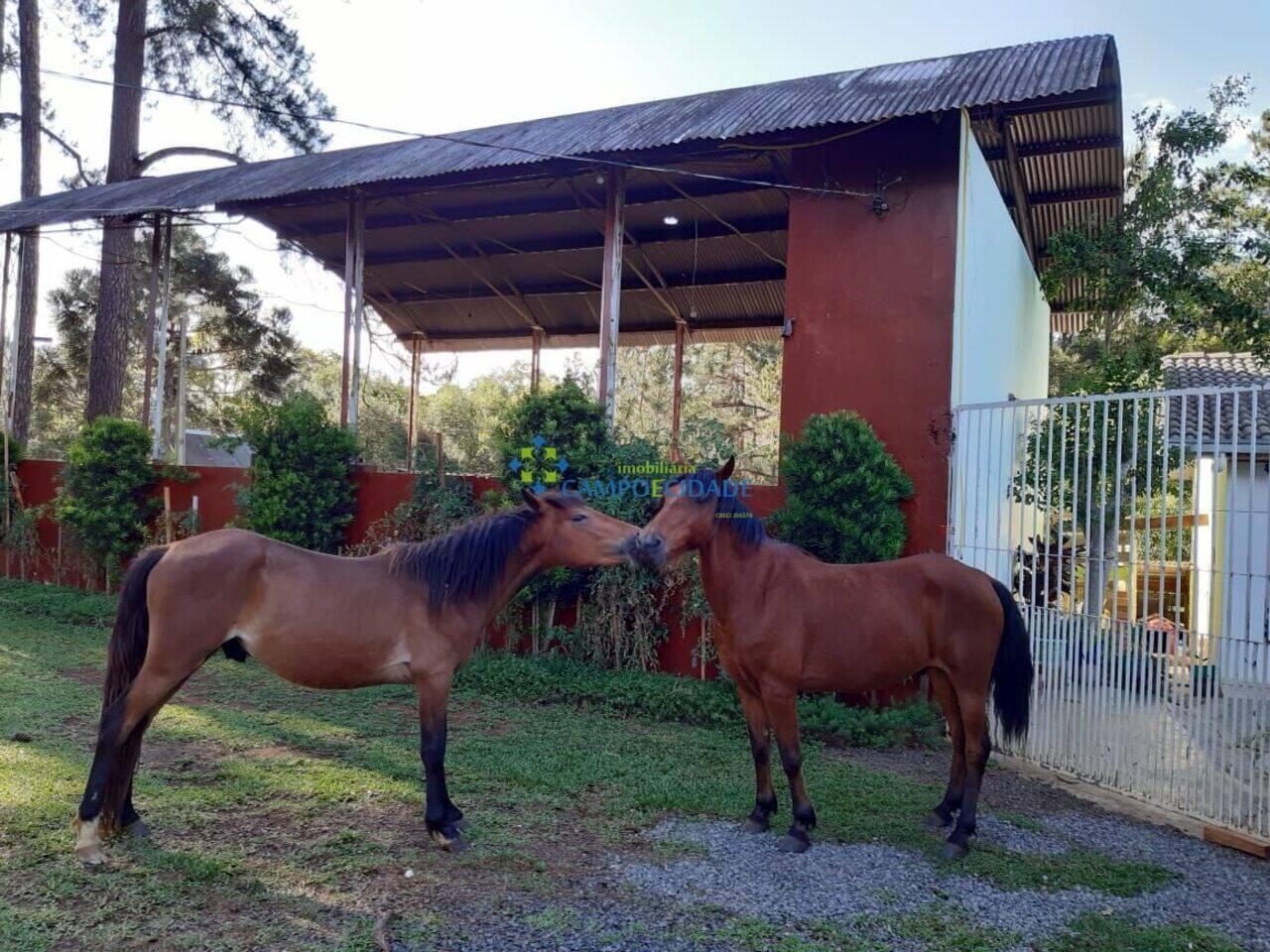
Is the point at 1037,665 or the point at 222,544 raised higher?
the point at 222,544

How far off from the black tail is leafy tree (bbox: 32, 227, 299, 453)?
1245 cm

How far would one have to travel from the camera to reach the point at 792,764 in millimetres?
4359

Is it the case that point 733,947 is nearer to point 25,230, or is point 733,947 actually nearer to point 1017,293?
point 1017,293

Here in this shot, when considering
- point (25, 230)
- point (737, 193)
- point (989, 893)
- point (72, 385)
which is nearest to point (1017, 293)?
point (737, 193)

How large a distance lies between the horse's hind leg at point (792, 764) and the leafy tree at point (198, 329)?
12004 millimetres

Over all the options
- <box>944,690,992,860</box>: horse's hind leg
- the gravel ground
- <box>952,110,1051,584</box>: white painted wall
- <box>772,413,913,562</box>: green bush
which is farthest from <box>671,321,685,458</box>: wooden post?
the gravel ground

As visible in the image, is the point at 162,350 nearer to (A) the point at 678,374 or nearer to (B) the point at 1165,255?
(A) the point at 678,374

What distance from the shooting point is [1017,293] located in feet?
33.8

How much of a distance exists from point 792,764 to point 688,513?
4.36ft

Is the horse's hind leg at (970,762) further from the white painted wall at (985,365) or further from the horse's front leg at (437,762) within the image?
the horse's front leg at (437,762)

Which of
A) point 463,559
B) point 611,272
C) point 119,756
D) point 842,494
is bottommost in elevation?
point 119,756

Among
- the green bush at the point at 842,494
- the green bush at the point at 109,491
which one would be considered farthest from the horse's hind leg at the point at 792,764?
the green bush at the point at 109,491

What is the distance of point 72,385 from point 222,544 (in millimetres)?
22447

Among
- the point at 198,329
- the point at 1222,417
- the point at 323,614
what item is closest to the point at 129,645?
the point at 323,614
